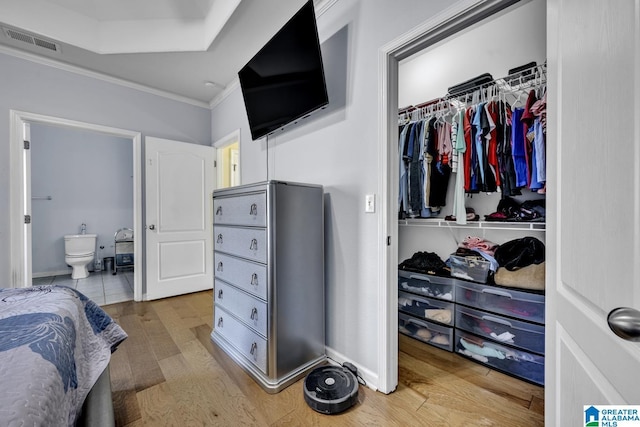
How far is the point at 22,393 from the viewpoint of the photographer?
53cm

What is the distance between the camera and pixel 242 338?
1.84 meters

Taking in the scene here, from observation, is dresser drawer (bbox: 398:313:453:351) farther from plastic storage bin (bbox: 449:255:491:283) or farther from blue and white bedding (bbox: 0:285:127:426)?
blue and white bedding (bbox: 0:285:127:426)

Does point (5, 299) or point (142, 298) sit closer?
point (5, 299)

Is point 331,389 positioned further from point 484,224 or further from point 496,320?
point 484,224

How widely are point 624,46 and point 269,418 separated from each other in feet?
5.86

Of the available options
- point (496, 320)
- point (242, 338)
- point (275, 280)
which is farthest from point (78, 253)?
point (496, 320)

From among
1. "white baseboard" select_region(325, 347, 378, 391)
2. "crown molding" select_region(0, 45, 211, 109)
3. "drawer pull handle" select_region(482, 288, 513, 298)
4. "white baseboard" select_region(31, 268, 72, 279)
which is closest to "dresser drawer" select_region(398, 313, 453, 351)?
"drawer pull handle" select_region(482, 288, 513, 298)

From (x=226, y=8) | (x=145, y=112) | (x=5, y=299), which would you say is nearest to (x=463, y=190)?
(x=226, y=8)

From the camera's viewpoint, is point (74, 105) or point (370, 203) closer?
point (370, 203)

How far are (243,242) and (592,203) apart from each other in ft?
5.48

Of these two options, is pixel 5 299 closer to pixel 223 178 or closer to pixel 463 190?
Answer: pixel 463 190

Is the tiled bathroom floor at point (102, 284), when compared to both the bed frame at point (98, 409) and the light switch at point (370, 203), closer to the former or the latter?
the bed frame at point (98, 409)

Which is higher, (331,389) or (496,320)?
(496,320)

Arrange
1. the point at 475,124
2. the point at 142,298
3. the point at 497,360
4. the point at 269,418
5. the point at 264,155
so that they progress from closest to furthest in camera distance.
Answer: the point at 269,418
the point at 497,360
the point at 475,124
the point at 264,155
the point at 142,298
